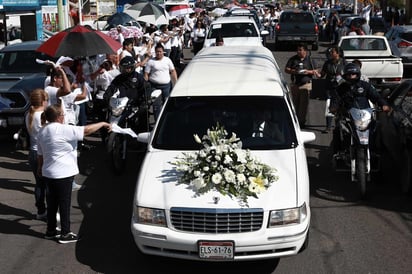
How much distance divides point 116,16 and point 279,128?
50.7ft

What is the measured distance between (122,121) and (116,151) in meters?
0.71

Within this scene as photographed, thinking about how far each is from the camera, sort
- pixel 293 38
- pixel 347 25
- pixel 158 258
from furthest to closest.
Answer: pixel 293 38 → pixel 347 25 → pixel 158 258

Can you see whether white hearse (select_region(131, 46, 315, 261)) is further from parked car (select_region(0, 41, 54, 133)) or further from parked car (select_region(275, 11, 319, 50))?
parked car (select_region(275, 11, 319, 50))

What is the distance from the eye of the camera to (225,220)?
241 inches

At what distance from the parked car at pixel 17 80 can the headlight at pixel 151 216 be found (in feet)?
22.3

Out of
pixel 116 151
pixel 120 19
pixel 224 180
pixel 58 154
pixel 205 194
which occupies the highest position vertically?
pixel 120 19

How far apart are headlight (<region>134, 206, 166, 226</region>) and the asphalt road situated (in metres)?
0.64

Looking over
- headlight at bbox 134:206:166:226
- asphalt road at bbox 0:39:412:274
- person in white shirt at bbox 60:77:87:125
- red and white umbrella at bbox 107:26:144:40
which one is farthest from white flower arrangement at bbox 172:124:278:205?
red and white umbrella at bbox 107:26:144:40

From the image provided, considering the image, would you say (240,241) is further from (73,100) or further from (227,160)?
(73,100)

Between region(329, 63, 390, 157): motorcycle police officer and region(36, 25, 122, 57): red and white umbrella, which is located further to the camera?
region(36, 25, 122, 57): red and white umbrella

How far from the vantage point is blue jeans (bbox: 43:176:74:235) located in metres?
7.10

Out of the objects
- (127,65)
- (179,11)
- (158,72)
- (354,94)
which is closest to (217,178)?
(354,94)

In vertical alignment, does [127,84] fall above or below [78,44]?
below

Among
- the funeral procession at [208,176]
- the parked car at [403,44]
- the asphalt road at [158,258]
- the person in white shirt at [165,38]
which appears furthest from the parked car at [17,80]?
the parked car at [403,44]
